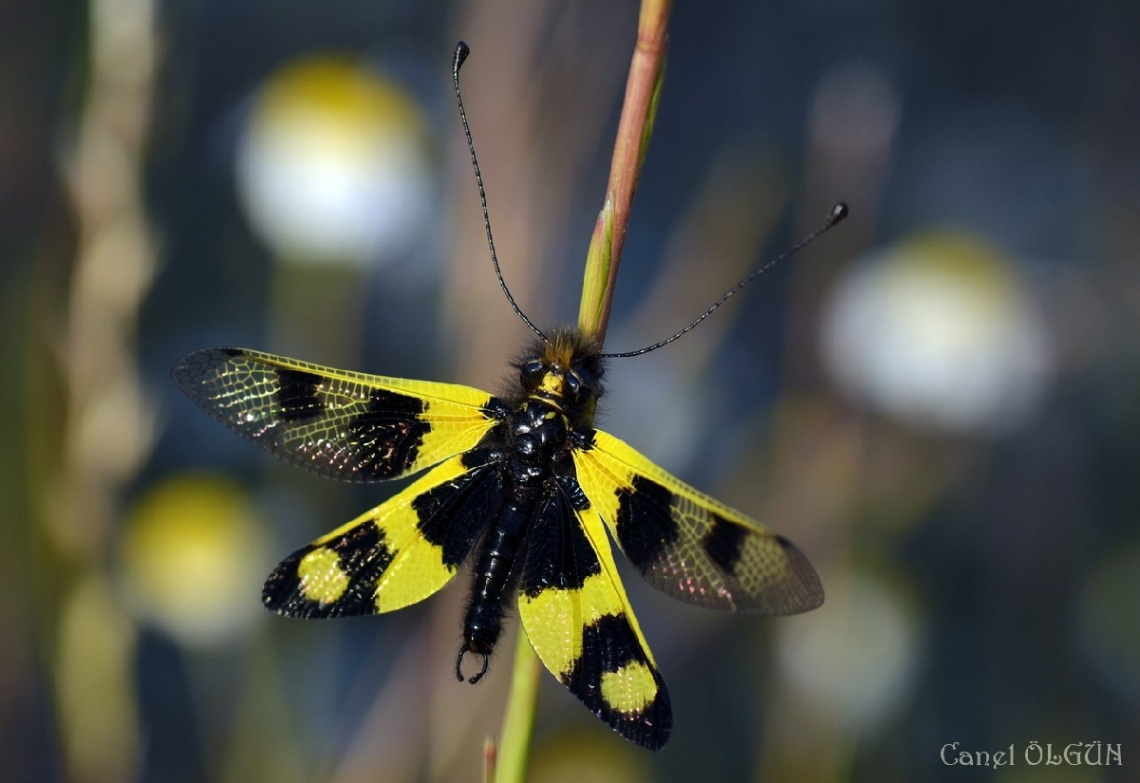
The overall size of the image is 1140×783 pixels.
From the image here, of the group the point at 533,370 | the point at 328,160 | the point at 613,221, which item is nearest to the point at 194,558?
the point at 328,160

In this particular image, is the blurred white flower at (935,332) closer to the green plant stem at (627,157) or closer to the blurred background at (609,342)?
the blurred background at (609,342)

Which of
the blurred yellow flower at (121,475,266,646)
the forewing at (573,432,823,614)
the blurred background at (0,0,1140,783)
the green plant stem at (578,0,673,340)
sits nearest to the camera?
the green plant stem at (578,0,673,340)

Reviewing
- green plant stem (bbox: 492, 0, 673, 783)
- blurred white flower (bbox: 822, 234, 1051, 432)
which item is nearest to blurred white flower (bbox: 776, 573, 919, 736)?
blurred white flower (bbox: 822, 234, 1051, 432)

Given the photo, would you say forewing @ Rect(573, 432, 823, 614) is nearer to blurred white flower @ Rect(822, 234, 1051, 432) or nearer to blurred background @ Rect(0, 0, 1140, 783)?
blurred background @ Rect(0, 0, 1140, 783)

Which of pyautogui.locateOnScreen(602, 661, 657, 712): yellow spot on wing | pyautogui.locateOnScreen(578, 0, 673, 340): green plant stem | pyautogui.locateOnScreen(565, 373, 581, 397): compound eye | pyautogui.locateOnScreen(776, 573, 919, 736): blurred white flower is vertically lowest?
pyautogui.locateOnScreen(776, 573, 919, 736): blurred white flower

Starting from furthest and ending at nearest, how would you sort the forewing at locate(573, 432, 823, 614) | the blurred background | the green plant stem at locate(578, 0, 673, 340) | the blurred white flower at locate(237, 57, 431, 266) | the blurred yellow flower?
the blurred white flower at locate(237, 57, 431, 266) → the blurred yellow flower → the blurred background → the forewing at locate(573, 432, 823, 614) → the green plant stem at locate(578, 0, 673, 340)

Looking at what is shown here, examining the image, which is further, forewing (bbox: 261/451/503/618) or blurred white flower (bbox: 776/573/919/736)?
Result: blurred white flower (bbox: 776/573/919/736)

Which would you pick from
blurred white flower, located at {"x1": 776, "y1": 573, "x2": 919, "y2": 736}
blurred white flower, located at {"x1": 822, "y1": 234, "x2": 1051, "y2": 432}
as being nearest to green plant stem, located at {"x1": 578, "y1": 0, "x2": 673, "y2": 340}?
blurred white flower, located at {"x1": 776, "y1": 573, "x2": 919, "y2": 736}

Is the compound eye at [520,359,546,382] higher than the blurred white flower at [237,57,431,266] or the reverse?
the reverse
